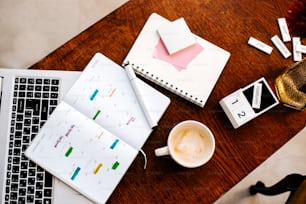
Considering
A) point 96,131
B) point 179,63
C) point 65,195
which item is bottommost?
point 65,195

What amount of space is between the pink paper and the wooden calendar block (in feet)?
0.35

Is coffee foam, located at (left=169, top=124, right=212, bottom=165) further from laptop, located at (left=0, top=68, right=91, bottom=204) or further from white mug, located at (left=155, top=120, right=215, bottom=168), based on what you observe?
laptop, located at (left=0, top=68, right=91, bottom=204)

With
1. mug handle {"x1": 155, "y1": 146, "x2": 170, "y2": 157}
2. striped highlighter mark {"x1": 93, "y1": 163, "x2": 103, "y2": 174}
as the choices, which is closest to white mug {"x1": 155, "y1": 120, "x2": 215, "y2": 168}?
mug handle {"x1": 155, "y1": 146, "x2": 170, "y2": 157}

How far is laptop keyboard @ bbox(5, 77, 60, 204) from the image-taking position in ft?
2.94

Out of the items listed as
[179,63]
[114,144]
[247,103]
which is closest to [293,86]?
[247,103]

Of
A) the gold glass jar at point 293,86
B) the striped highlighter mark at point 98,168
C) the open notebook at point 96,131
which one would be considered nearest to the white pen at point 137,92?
the open notebook at point 96,131

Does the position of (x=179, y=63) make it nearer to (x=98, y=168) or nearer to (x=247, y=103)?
(x=247, y=103)

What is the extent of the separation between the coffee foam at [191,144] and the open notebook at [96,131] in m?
0.06

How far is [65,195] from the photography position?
2.95ft

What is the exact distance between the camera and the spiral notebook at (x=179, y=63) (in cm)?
97

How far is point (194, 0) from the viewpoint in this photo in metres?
1.04

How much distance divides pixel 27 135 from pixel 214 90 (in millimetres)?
378

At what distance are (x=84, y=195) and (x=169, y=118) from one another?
221 mm

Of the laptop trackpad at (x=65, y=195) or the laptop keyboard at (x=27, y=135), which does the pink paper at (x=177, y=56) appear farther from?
the laptop trackpad at (x=65, y=195)
